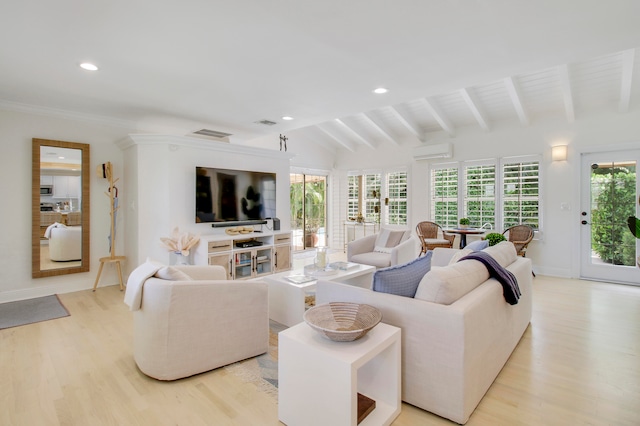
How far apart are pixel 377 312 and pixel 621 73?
4.83 metres

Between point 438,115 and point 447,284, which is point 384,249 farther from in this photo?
point 447,284

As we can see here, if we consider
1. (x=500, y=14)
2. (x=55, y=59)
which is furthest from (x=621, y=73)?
(x=55, y=59)

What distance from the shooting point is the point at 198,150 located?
482cm

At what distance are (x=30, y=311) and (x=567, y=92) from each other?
720 cm

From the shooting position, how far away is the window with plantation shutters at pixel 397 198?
7.17 meters

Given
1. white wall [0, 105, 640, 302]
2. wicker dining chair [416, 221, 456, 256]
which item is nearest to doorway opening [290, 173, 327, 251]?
white wall [0, 105, 640, 302]

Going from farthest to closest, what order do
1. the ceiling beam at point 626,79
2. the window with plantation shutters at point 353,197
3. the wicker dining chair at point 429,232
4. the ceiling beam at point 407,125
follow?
the window with plantation shutters at point 353,197 → the wicker dining chair at point 429,232 → the ceiling beam at point 407,125 → the ceiling beam at point 626,79

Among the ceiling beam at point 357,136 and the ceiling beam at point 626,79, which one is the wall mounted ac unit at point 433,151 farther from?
the ceiling beam at point 626,79

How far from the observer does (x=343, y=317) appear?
78.8 inches

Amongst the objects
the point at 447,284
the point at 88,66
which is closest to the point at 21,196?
the point at 88,66

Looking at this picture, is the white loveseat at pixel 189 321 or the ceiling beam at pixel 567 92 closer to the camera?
the white loveseat at pixel 189 321

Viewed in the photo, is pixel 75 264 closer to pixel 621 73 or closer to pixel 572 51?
pixel 572 51

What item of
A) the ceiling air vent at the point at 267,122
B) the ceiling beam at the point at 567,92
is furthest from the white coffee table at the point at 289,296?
the ceiling beam at the point at 567,92

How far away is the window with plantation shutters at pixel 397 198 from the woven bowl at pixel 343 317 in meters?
5.38
